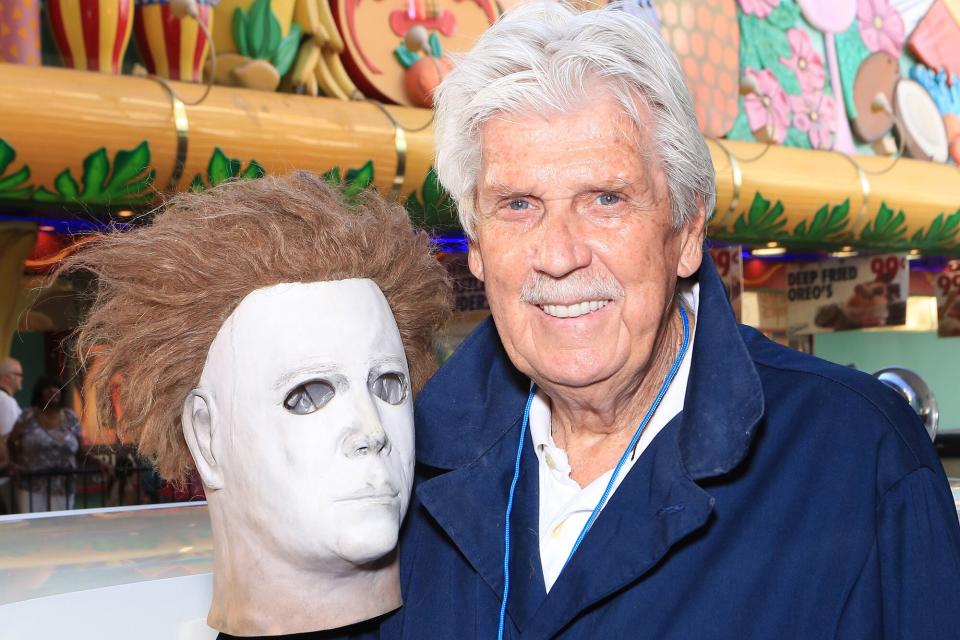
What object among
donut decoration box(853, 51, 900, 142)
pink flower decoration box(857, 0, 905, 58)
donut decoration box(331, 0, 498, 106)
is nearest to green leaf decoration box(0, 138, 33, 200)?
donut decoration box(331, 0, 498, 106)

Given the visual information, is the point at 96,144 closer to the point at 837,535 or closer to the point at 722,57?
the point at 837,535

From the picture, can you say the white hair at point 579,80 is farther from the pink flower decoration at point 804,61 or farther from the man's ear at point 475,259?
the pink flower decoration at point 804,61

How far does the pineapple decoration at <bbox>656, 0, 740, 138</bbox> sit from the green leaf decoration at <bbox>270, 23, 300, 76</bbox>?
2.60 m

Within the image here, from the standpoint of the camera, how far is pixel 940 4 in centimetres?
890

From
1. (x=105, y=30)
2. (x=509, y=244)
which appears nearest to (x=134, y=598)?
(x=509, y=244)

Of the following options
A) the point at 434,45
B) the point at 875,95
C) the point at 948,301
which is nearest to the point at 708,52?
the point at 875,95

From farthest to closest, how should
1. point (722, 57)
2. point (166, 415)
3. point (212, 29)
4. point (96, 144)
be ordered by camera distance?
1. point (722, 57)
2. point (212, 29)
3. point (96, 144)
4. point (166, 415)

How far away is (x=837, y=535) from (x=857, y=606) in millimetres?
71

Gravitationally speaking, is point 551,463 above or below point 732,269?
above

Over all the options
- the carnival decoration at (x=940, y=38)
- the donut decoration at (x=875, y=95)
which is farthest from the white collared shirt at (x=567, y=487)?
the carnival decoration at (x=940, y=38)

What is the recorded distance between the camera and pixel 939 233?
7.55 metres

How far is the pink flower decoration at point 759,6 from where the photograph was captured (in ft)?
24.8

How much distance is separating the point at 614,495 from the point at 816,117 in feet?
23.6

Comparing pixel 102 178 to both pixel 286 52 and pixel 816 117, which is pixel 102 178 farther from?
pixel 816 117
